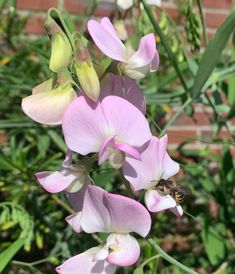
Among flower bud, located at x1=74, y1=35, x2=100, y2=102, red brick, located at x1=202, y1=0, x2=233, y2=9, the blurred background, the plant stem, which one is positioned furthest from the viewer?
red brick, located at x1=202, y1=0, x2=233, y2=9

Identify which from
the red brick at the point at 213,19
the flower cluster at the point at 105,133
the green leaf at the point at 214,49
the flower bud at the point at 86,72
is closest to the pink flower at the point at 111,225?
the flower cluster at the point at 105,133

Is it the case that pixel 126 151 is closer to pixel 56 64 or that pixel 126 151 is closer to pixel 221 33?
pixel 56 64

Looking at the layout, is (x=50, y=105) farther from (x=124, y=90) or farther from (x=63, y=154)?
(x=63, y=154)

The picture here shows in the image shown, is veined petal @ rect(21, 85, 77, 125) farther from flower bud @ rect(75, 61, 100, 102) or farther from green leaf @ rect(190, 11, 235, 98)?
green leaf @ rect(190, 11, 235, 98)

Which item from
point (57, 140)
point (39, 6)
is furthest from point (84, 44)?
point (39, 6)

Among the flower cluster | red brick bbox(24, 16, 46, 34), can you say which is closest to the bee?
the flower cluster

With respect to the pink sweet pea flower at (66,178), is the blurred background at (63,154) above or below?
below

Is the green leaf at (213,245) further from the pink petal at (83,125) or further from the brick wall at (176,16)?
the pink petal at (83,125)
